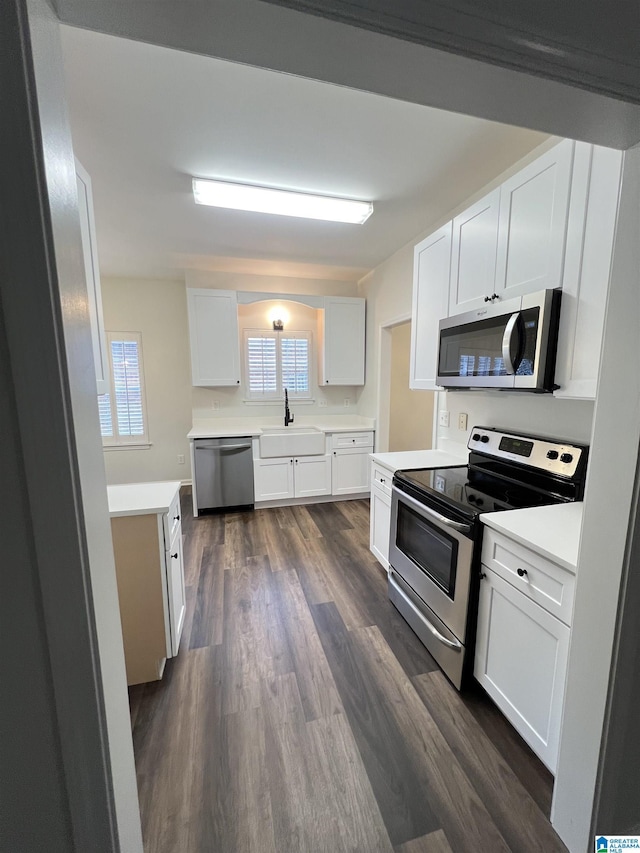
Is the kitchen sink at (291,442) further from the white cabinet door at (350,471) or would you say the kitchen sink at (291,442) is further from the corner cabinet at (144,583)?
the corner cabinet at (144,583)

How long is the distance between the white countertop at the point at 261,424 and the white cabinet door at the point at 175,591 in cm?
181

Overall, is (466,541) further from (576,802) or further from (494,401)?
(494,401)

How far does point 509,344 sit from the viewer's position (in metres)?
1.48

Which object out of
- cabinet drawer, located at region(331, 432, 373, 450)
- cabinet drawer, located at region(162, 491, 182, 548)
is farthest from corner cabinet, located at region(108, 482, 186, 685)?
cabinet drawer, located at region(331, 432, 373, 450)

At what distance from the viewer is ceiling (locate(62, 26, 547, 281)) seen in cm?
141

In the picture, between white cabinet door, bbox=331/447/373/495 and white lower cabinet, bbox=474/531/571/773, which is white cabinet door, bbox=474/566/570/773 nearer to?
white lower cabinet, bbox=474/531/571/773

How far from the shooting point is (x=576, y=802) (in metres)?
1.03

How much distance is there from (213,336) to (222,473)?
1.55 meters

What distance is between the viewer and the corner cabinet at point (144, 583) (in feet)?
5.13

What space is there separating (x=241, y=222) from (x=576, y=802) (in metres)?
3.59

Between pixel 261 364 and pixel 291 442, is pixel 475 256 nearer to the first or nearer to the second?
pixel 291 442

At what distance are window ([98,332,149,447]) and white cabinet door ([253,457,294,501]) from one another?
73.4 inches

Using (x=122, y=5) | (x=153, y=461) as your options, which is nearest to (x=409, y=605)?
(x=122, y=5)

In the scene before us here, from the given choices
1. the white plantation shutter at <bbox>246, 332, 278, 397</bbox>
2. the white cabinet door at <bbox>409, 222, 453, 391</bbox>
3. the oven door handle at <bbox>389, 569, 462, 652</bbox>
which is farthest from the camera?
the white plantation shutter at <bbox>246, 332, 278, 397</bbox>
